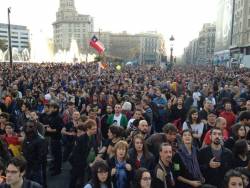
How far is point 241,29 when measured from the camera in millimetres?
70438

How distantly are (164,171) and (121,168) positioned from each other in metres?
0.63

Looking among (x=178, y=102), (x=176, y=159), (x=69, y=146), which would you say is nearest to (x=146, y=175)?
(x=176, y=159)

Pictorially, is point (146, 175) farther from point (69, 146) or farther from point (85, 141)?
point (69, 146)

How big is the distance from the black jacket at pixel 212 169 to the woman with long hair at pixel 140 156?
2.44ft

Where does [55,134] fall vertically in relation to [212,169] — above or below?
below

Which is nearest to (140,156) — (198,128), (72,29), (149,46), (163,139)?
(163,139)

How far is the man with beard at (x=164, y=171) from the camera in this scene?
4941mm

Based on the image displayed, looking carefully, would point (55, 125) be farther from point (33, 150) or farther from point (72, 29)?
point (72, 29)

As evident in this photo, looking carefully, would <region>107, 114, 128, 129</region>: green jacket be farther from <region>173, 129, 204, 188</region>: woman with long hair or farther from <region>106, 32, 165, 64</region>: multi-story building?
<region>106, 32, 165, 64</region>: multi-story building

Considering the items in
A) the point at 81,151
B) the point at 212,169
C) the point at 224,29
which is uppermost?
the point at 224,29

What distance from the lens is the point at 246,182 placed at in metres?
4.62

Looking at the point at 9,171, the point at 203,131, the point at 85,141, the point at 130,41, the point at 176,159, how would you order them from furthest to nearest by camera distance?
1. the point at 130,41
2. the point at 203,131
3. the point at 85,141
4. the point at 176,159
5. the point at 9,171

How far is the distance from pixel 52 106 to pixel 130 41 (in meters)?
172

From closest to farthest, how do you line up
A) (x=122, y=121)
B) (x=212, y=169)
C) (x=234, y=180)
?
1. (x=234, y=180)
2. (x=212, y=169)
3. (x=122, y=121)
